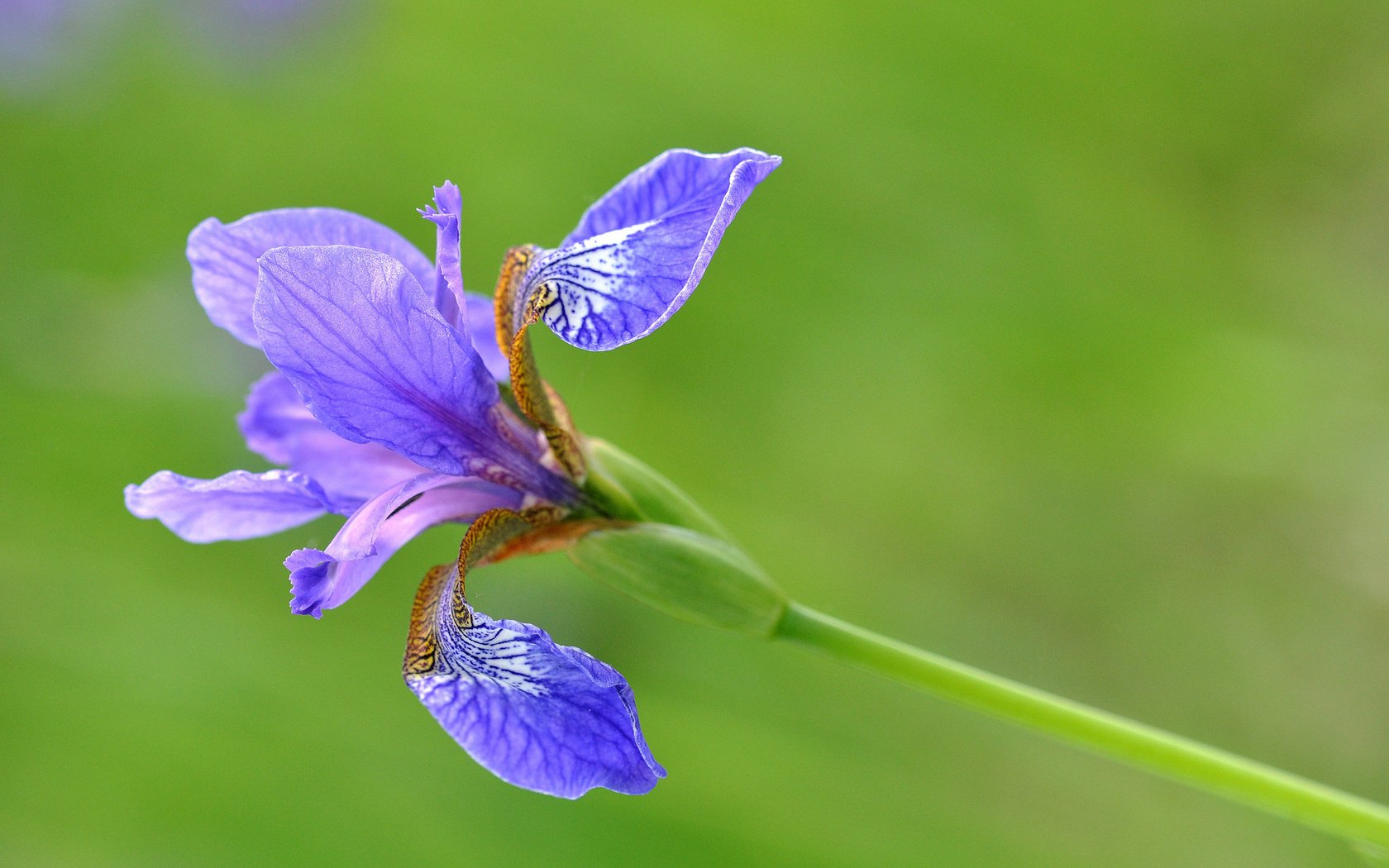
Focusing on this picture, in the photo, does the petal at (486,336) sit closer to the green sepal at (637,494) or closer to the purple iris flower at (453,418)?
the purple iris flower at (453,418)

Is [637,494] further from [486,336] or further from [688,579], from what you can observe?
[486,336]

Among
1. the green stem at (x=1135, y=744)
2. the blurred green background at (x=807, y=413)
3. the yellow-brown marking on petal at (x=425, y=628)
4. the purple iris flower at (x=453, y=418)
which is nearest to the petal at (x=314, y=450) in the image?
the purple iris flower at (x=453, y=418)

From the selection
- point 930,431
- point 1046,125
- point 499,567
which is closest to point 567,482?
point 499,567

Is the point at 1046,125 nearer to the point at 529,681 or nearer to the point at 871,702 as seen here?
the point at 871,702

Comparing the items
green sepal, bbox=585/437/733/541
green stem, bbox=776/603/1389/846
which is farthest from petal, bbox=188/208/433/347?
green stem, bbox=776/603/1389/846

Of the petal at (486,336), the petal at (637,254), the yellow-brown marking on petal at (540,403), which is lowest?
the yellow-brown marking on petal at (540,403)

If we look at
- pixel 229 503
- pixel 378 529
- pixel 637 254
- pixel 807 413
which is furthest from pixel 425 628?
pixel 807 413

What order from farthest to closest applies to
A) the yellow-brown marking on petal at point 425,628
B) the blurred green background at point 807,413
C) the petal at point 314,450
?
the blurred green background at point 807,413, the petal at point 314,450, the yellow-brown marking on petal at point 425,628
